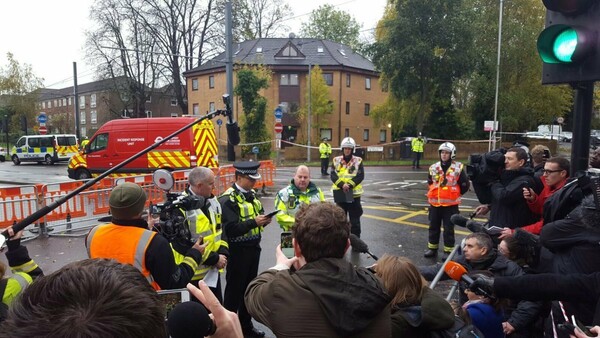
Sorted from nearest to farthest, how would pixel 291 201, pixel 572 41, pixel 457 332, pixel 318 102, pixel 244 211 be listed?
pixel 457 332 < pixel 572 41 < pixel 244 211 < pixel 291 201 < pixel 318 102

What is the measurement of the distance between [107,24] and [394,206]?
37229 millimetres

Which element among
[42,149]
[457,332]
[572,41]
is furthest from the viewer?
[42,149]

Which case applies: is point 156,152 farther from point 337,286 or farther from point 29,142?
point 29,142

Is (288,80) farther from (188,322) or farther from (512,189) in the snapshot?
(188,322)

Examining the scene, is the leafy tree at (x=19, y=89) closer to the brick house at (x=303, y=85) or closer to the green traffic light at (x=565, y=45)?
the brick house at (x=303, y=85)

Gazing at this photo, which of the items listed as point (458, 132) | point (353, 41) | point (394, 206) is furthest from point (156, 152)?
point (353, 41)

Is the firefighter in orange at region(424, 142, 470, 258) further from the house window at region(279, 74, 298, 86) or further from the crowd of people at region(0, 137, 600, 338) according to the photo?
the house window at region(279, 74, 298, 86)

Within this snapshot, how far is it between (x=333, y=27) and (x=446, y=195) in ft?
176

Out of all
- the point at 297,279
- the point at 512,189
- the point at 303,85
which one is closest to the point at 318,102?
the point at 303,85

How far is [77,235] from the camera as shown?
8625mm

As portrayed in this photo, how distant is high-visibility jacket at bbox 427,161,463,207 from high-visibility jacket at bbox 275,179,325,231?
2.73 metres

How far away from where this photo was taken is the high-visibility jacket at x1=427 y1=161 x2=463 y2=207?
6.78 meters

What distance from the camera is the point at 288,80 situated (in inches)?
1540

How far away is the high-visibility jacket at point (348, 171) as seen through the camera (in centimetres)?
748
